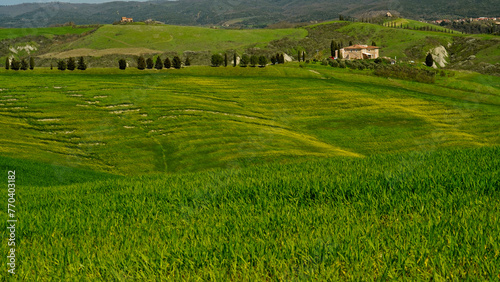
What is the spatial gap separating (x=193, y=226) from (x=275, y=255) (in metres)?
2.60

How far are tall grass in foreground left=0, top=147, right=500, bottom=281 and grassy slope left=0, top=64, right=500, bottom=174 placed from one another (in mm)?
51736

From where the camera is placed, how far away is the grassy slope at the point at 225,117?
2650 inches

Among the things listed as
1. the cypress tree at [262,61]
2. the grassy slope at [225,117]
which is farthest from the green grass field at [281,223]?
the cypress tree at [262,61]

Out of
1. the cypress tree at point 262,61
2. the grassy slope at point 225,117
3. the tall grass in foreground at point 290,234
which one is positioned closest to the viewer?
the tall grass in foreground at point 290,234

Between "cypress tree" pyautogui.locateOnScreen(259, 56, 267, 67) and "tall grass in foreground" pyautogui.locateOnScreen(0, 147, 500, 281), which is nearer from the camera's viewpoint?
"tall grass in foreground" pyautogui.locateOnScreen(0, 147, 500, 281)

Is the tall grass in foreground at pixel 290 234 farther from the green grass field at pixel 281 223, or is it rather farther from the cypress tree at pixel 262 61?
the cypress tree at pixel 262 61

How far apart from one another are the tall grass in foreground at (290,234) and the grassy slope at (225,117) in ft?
170

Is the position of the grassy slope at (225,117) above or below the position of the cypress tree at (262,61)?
below

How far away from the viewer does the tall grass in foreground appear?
5.24 meters

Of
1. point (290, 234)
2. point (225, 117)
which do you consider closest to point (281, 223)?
point (290, 234)

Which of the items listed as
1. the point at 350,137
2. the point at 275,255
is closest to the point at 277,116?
the point at 350,137

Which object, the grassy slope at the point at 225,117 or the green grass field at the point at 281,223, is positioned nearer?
the green grass field at the point at 281,223

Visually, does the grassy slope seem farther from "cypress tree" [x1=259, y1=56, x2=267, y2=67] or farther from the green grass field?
the green grass field

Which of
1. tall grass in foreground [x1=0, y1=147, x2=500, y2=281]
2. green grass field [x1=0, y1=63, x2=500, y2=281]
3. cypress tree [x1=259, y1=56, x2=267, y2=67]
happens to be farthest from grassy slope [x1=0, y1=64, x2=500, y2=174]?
tall grass in foreground [x1=0, y1=147, x2=500, y2=281]
